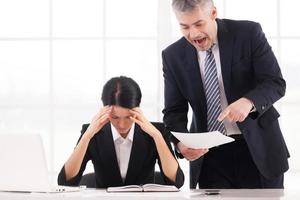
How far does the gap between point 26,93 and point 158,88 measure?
1091mm

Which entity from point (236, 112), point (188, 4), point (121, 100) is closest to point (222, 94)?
point (236, 112)

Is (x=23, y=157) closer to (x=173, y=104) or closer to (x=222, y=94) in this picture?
(x=173, y=104)

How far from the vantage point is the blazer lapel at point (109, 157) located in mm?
3609

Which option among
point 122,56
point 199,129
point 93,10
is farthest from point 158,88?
point 199,129

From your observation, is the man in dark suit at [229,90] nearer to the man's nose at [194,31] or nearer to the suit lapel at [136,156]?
the man's nose at [194,31]

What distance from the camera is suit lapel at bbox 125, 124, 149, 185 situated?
3.60m

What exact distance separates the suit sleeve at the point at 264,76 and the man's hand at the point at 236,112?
0.25ft

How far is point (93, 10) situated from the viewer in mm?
5441

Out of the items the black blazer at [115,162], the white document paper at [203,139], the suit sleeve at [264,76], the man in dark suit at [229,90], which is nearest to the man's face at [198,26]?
the man in dark suit at [229,90]

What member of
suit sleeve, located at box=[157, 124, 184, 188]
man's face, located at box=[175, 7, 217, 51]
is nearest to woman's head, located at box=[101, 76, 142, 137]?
suit sleeve, located at box=[157, 124, 184, 188]

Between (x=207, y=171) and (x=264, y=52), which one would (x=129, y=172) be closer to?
(x=207, y=171)

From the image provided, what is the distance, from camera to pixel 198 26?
305cm

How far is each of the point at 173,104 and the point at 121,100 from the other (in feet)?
1.38

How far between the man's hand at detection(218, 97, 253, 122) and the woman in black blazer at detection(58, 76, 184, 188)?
0.77 metres
